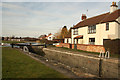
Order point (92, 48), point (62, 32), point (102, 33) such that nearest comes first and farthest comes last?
point (92, 48) → point (102, 33) → point (62, 32)

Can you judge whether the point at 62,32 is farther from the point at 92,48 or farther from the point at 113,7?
the point at 92,48

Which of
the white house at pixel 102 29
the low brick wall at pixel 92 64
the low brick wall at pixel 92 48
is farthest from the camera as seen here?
the white house at pixel 102 29

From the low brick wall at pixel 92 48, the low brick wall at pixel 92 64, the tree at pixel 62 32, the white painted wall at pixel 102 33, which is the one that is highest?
the tree at pixel 62 32

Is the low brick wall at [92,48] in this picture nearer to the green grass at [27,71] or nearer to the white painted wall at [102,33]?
the white painted wall at [102,33]

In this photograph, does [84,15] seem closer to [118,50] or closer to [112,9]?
[112,9]

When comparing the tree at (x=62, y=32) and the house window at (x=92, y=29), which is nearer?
the house window at (x=92, y=29)

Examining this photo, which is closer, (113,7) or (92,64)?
(92,64)

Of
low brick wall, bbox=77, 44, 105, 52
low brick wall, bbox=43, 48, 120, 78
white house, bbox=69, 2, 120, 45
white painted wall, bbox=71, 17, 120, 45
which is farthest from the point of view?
white house, bbox=69, 2, 120, 45

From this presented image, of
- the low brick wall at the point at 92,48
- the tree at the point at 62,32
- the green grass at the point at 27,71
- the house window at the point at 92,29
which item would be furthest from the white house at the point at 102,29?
the tree at the point at 62,32

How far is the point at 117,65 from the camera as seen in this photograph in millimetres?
8805

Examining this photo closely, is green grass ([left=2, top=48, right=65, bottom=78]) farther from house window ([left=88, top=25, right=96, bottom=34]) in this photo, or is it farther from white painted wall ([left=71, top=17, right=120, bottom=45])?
house window ([left=88, top=25, right=96, bottom=34])

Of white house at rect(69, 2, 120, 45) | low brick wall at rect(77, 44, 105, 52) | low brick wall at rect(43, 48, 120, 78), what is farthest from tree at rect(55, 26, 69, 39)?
low brick wall at rect(43, 48, 120, 78)

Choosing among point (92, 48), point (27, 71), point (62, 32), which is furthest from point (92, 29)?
point (62, 32)

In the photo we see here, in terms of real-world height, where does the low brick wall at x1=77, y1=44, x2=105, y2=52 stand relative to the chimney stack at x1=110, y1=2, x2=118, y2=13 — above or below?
below
